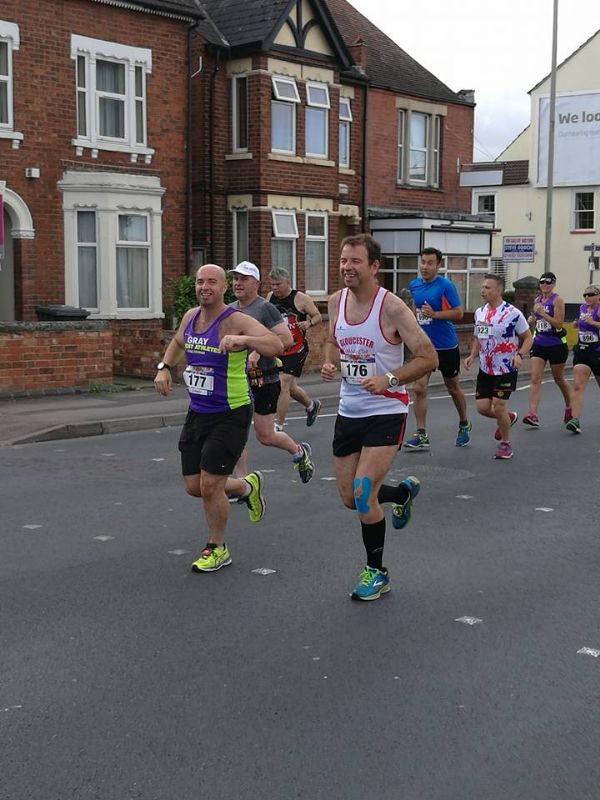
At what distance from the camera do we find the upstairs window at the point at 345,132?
27.4 m

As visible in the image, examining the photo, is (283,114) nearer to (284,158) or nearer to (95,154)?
(284,158)

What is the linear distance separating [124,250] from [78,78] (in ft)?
11.4

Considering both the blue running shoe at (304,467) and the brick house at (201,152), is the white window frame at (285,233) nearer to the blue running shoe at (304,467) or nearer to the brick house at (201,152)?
the brick house at (201,152)

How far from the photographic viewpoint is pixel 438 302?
1108cm

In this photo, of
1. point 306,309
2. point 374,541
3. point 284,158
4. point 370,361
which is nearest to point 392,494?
point 374,541

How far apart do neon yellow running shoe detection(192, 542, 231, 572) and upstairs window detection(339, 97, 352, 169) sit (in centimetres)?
2225


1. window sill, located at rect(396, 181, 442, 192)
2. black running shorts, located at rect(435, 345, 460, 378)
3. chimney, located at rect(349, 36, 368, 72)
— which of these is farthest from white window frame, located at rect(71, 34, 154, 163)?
black running shorts, located at rect(435, 345, 460, 378)

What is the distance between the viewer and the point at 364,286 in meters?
5.90

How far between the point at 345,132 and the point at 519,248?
6204 millimetres

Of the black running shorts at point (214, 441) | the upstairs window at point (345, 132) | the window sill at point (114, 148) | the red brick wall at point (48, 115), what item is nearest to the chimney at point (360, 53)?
the upstairs window at point (345, 132)

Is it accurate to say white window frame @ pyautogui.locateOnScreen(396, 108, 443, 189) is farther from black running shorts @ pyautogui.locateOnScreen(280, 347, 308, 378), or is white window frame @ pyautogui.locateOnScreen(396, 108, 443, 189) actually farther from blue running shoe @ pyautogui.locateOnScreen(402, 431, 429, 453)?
blue running shoe @ pyautogui.locateOnScreen(402, 431, 429, 453)

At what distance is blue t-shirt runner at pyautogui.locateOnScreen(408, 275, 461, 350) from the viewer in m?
11.1

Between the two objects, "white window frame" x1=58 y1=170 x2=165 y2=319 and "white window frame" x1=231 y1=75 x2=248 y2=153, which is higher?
"white window frame" x1=231 y1=75 x2=248 y2=153

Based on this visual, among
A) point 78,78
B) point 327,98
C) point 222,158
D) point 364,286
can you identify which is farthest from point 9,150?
point 364,286
